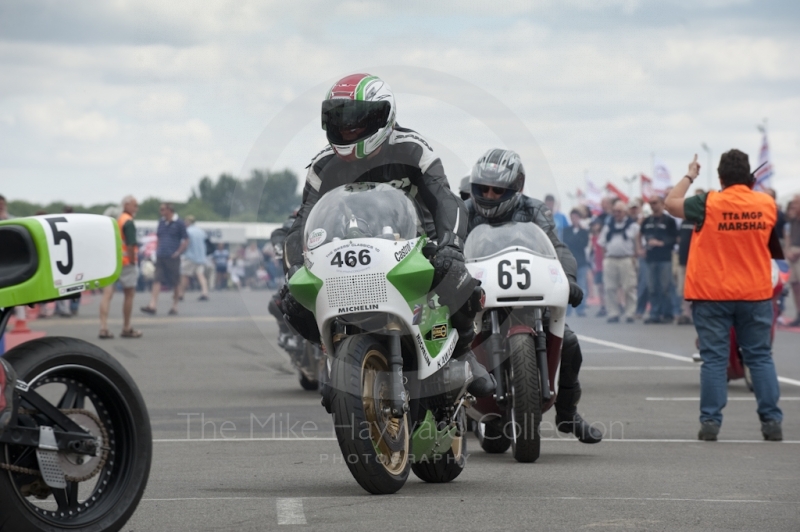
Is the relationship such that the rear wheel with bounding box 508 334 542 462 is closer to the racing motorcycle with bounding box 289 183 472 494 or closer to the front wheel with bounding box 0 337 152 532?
the racing motorcycle with bounding box 289 183 472 494

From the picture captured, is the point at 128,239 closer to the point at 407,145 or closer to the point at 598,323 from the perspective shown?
the point at 598,323

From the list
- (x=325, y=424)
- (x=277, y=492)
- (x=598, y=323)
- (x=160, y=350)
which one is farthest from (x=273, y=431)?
(x=598, y=323)

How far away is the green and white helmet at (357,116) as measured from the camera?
21.5ft

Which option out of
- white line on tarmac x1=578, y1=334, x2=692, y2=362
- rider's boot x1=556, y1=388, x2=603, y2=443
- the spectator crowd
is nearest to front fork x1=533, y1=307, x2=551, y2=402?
rider's boot x1=556, y1=388, x2=603, y2=443

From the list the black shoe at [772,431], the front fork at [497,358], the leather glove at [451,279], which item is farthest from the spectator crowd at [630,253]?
the leather glove at [451,279]

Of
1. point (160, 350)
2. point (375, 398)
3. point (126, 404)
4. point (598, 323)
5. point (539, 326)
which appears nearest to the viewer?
point (126, 404)

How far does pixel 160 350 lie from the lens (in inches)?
737

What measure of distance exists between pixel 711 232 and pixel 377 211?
13.4 feet

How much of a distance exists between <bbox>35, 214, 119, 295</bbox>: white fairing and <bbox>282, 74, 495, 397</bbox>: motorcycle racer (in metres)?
1.67

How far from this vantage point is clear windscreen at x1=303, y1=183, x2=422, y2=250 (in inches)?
247

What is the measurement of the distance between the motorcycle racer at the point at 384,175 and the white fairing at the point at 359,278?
258 millimetres

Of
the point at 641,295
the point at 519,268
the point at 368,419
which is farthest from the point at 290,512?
the point at 641,295

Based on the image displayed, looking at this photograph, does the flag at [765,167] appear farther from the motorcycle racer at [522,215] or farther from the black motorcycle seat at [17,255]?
the black motorcycle seat at [17,255]

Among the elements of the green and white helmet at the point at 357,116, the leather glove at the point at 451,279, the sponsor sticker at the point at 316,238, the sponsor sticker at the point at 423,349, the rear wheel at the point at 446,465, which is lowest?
the rear wheel at the point at 446,465
